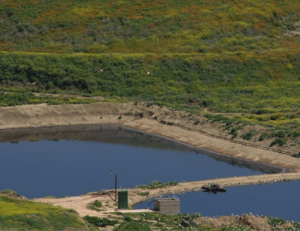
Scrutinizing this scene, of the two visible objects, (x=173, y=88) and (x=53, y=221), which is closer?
(x=53, y=221)

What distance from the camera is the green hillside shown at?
289 ft

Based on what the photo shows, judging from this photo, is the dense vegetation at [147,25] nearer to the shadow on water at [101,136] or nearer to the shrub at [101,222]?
the shadow on water at [101,136]

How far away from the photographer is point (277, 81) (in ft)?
309

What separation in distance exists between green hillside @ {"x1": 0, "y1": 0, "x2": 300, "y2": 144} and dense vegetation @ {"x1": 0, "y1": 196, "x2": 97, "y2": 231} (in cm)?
3742

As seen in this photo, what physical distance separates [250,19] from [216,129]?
4213 centimetres

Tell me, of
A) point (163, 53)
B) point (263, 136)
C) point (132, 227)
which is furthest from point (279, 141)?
point (163, 53)

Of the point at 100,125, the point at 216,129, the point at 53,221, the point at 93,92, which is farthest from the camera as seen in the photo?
the point at 93,92

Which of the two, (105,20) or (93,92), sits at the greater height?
(105,20)

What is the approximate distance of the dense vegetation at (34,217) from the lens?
Result: 1283 inches

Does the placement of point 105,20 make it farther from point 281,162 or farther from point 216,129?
point 281,162

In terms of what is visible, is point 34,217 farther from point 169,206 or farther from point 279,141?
point 279,141

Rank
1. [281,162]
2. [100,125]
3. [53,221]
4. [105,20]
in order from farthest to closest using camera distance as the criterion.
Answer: [105,20], [100,125], [281,162], [53,221]

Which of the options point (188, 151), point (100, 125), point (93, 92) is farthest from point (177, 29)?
point (188, 151)

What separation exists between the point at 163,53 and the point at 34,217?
67690 millimetres
